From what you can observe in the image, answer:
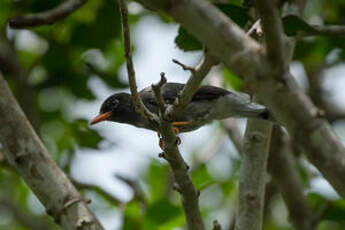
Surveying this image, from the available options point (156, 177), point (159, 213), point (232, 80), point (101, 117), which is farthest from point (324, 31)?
point (156, 177)

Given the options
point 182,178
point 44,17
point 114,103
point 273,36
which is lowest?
point 182,178

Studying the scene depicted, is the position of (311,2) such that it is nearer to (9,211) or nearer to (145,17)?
(145,17)

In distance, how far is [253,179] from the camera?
3848 mm

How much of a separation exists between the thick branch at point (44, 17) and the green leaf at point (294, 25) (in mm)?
1787

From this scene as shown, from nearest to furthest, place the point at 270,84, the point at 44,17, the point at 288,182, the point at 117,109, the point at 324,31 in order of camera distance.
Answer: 1. the point at 270,84
2. the point at 324,31
3. the point at 44,17
4. the point at 288,182
5. the point at 117,109

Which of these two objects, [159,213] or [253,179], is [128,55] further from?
[159,213]

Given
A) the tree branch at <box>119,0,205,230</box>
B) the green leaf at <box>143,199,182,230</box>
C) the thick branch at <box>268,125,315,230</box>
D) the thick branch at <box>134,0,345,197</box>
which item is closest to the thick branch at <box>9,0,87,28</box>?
the tree branch at <box>119,0,205,230</box>

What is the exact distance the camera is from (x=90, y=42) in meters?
6.30

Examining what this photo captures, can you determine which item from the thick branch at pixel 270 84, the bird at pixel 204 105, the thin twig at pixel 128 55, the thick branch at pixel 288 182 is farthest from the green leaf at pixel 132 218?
the thick branch at pixel 270 84

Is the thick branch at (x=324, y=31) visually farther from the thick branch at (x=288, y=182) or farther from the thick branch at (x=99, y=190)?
the thick branch at (x=99, y=190)

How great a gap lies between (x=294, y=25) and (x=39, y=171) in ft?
6.40

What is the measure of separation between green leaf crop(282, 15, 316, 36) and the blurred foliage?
83 centimetres

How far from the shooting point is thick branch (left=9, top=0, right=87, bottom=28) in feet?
12.9

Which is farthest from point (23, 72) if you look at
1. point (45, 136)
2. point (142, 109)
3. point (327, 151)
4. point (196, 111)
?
point (327, 151)
